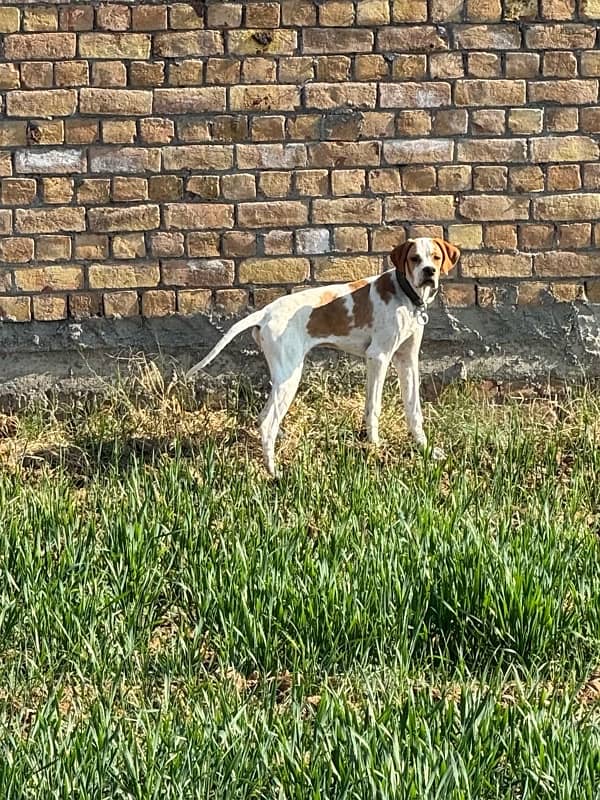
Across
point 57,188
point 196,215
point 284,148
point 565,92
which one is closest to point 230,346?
point 196,215

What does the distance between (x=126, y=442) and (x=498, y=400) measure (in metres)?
1.91

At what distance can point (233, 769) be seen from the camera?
2.83 meters

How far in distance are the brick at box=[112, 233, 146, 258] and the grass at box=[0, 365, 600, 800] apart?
2.84ft

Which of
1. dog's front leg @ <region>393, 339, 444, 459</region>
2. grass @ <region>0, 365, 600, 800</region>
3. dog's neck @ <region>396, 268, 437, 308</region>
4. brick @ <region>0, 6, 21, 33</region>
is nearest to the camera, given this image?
grass @ <region>0, 365, 600, 800</region>

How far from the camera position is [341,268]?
6266 millimetres

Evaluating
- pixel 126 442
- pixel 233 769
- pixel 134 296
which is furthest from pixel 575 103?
pixel 233 769

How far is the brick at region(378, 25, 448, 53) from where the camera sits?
20.1 feet

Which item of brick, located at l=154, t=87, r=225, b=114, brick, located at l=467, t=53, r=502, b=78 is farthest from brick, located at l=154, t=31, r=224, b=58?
brick, located at l=467, t=53, r=502, b=78

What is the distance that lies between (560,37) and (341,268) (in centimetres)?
158

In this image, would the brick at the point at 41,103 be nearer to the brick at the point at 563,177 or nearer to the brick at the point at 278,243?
the brick at the point at 278,243

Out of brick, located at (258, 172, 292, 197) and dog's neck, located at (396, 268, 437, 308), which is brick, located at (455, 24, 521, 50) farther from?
dog's neck, located at (396, 268, 437, 308)

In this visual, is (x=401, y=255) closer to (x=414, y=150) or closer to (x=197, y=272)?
(x=414, y=150)

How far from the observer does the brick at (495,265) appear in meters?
6.29

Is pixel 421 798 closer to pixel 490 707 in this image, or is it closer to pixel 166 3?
pixel 490 707
